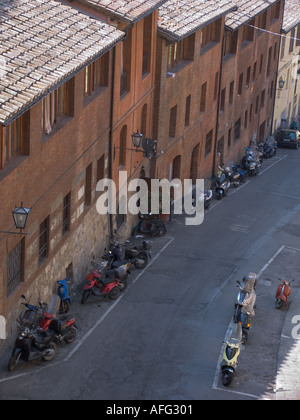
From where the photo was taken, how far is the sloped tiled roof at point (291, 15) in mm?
60938

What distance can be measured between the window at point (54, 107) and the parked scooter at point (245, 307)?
7457 millimetres

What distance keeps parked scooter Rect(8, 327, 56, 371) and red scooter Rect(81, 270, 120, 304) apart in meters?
3.86

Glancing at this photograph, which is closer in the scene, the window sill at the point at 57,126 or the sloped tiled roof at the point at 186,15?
the window sill at the point at 57,126

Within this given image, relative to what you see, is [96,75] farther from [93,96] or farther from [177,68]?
[177,68]

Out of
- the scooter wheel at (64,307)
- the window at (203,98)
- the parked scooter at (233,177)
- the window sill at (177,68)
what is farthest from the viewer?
the parked scooter at (233,177)

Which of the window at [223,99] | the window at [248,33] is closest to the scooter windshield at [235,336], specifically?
the window at [223,99]

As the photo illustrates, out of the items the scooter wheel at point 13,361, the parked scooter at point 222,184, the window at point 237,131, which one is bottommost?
the window at point 237,131

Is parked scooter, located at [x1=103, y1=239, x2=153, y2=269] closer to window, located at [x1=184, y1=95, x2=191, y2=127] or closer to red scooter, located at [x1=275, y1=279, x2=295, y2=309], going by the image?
red scooter, located at [x1=275, y1=279, x2=295, y2=309]

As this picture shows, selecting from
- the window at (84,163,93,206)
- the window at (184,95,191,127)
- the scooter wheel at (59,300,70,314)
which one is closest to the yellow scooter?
the scooter wheel at (59,300,70,314)

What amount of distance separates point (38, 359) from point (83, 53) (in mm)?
8262

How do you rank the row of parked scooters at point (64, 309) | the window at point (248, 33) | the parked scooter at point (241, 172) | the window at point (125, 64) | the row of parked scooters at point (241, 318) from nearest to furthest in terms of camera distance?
the row of parked scooters at point (64, 309) < the row of parked scooters at point (241, 318) < the window at point (125, 64) < the parked scooter at point (241, 172) < the window at point (248, 33)

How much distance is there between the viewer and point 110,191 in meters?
34.0

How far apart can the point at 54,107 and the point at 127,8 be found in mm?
6077

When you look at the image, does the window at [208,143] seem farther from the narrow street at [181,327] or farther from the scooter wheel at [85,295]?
the scooter wheel at [85,295]
